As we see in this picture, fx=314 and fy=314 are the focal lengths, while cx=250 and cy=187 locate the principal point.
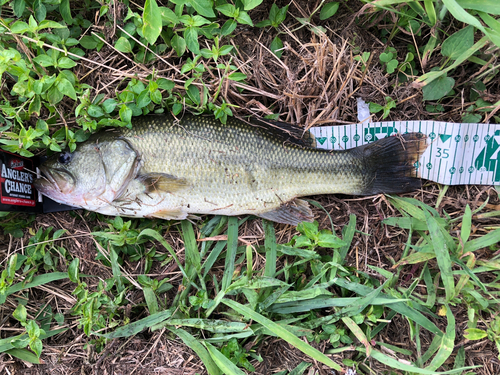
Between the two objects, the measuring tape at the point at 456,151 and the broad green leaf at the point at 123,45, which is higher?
the broad green leaf at the point at 123,45

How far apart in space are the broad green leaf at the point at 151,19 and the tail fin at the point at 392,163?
6.62 feet

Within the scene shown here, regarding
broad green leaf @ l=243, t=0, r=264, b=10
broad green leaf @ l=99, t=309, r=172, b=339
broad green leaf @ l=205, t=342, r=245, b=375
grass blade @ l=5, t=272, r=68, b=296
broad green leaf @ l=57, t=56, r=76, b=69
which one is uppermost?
broad green leaf @ l=243, t=0, r=264, b=10

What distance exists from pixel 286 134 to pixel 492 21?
1.85 meters

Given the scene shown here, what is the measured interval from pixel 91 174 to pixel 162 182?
2.08 ft

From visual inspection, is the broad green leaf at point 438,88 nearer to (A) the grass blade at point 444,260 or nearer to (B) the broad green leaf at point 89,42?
(A) the grass blade at point 444,260

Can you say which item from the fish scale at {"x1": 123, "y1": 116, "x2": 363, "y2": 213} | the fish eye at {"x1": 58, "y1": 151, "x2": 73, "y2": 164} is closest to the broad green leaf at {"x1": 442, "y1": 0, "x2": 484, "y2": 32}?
the fish scale at {"x1": 123, "y1": 116, "x2": 363, "y2": 213}

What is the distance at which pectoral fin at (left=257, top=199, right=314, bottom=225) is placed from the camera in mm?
2902

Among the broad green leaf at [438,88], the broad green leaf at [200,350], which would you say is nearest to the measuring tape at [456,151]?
the broad green leaf at [438,88]

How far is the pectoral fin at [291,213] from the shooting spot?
2902mm

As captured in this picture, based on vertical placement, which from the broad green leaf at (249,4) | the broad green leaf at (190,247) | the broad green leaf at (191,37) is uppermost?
the broad green leaf at (249,4)

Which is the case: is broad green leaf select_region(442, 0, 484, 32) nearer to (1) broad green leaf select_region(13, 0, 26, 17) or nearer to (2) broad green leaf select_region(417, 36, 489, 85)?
(2) broad green leaf select_region(417, 36, 489, 85)

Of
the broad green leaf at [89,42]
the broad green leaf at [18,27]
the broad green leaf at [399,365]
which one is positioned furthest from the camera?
the broad green leaf at [89,42]

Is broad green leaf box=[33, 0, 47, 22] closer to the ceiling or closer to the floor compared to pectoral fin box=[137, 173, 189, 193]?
closer to the ceiling

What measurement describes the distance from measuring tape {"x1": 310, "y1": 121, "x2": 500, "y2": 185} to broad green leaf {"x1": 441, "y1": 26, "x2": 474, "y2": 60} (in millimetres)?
609
